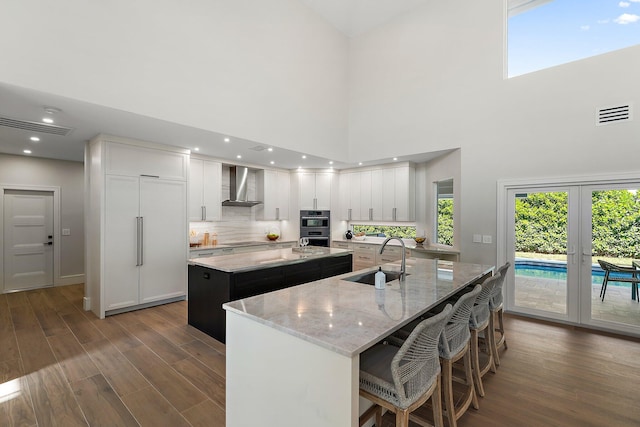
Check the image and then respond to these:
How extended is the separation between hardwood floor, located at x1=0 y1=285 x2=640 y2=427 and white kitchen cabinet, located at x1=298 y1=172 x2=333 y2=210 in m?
3.82

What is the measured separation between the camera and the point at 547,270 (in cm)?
414

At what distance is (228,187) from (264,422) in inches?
212

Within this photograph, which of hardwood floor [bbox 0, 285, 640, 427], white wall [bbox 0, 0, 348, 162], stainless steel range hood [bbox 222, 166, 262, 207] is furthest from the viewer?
stainless steel range hood [bbox 222, 166, 262, 207]

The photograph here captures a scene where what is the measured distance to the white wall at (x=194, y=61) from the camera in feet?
8.65

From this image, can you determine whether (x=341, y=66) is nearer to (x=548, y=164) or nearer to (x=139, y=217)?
(x=548, y=164)

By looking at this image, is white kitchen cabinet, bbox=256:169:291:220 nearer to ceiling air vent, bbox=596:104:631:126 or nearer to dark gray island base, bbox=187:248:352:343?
dark gray island base, bbox=187:248:352:343

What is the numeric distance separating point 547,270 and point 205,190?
574 cm

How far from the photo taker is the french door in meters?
3.62

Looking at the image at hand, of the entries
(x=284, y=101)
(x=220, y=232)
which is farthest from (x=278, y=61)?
(x=220, y=232)

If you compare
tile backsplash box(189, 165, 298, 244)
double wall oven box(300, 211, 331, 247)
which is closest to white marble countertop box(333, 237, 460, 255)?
double wall oven box(300, 211, 331, 247)

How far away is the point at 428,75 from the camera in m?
5.18

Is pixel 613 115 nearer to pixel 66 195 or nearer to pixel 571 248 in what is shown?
pixel 571 248

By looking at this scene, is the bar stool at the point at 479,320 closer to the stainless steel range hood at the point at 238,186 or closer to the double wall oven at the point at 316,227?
the double wall oven at the point at 316,227

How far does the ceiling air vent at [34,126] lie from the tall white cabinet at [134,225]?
0.38m
